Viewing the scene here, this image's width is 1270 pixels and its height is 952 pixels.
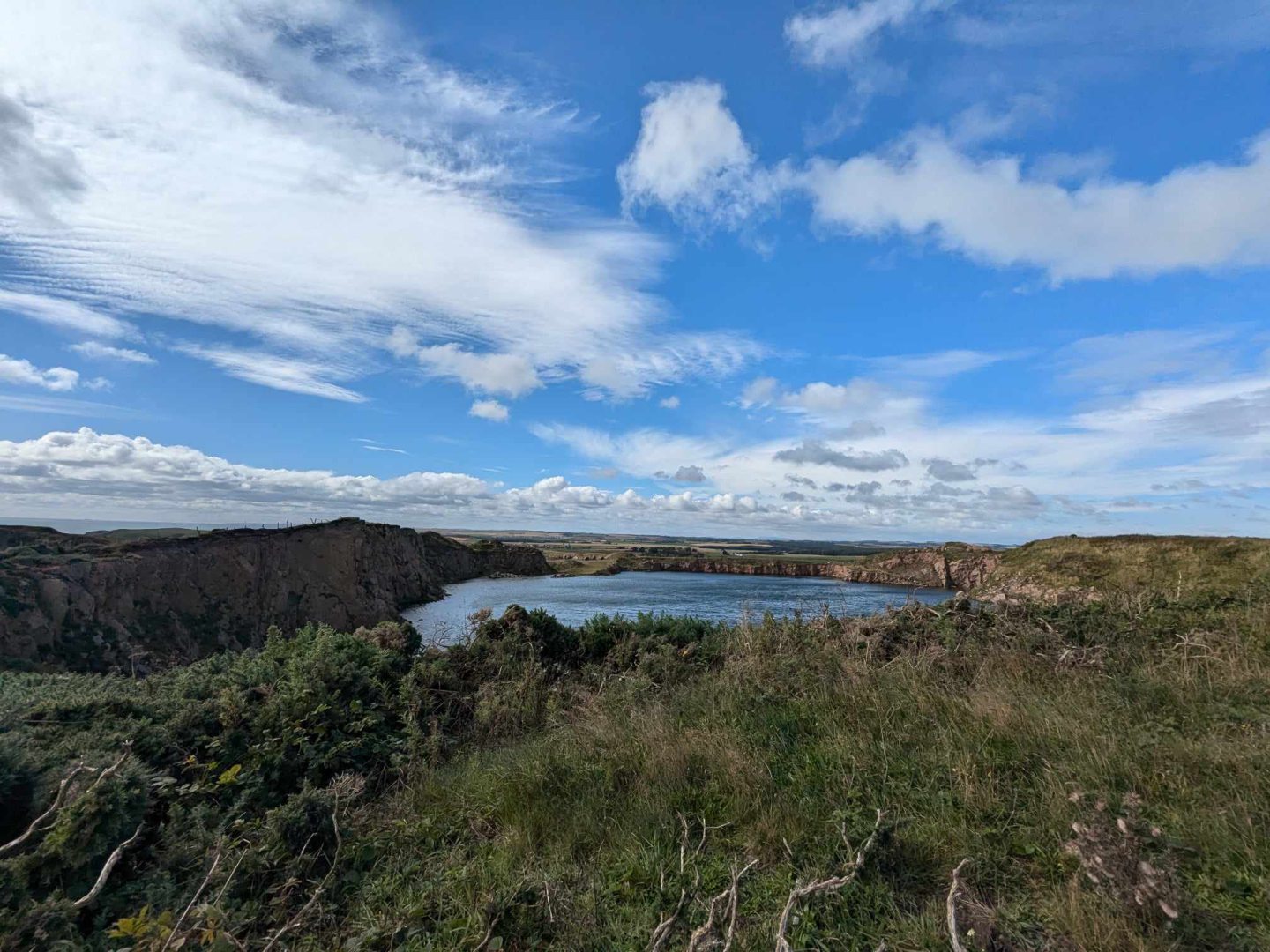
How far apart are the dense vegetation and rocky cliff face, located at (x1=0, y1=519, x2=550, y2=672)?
3.85m

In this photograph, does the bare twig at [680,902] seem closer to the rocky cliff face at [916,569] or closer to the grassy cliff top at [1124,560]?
the grassy cliff top at [1124,560]

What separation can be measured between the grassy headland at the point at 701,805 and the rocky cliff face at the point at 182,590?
3.96m

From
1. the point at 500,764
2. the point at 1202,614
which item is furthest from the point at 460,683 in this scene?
the point at 1202,614

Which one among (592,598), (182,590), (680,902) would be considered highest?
(680,902)

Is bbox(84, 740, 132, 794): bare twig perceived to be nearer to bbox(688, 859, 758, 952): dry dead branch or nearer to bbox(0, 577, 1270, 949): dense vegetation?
bbox(0, 577, 1270, 949): dense vegetation

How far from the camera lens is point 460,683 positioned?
831cm

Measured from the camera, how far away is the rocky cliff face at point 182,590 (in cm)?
1742

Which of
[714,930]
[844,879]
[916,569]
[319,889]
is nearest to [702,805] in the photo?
[714,930]

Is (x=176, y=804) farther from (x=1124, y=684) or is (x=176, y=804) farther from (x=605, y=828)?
(x=1124, y=684)

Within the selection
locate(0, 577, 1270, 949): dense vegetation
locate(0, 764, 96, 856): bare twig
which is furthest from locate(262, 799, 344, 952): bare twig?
locate(0, 764, 96, 856): bare twig

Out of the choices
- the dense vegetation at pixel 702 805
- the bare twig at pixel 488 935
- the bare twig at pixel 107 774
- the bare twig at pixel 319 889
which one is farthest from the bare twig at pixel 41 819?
the bare twig at pixel 488 935

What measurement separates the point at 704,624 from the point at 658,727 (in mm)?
6502

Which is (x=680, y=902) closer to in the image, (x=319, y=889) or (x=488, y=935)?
(x=488, y=935)

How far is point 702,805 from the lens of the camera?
413cm
